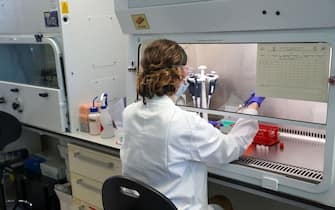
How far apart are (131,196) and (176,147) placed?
0.24 m

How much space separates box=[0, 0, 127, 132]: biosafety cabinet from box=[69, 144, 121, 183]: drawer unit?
7.1 inches

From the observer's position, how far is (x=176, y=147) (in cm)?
127

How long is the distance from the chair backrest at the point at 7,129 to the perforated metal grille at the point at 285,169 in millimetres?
1526

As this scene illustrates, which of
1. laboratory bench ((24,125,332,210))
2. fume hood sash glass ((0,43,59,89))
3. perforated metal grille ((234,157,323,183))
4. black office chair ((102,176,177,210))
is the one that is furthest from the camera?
fume hood sash glass ((0,43,59,89))

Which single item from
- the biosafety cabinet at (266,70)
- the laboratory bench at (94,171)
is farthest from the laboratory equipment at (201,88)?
the laboratory bench at (94,171)

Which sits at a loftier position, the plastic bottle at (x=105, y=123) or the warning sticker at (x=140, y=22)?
the warning sticker at (x=140, y=22)

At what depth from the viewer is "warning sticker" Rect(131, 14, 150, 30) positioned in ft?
5.06

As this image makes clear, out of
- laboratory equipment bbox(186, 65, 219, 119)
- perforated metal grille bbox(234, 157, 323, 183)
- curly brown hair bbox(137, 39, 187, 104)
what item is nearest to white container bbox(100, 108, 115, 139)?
laboratory equipment bbox(186, 65, 219, 119)

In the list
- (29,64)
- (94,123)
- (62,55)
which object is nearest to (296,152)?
(94,123)

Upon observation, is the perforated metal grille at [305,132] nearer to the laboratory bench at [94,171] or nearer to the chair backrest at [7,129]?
the laboratory bench at [94,171]

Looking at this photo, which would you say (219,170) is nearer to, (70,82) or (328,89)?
(328,89)

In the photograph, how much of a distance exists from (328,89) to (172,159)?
0.59m

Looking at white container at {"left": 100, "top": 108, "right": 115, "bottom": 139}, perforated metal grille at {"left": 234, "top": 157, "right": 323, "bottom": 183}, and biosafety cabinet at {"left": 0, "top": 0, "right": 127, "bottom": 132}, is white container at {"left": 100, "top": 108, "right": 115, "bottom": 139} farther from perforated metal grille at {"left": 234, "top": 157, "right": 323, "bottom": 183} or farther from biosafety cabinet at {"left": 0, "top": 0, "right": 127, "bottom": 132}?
perforated metal grille at {"left": 234, "top": 157, "right": 323, "bottom": 183}

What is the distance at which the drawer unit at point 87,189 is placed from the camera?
2.04 metres
